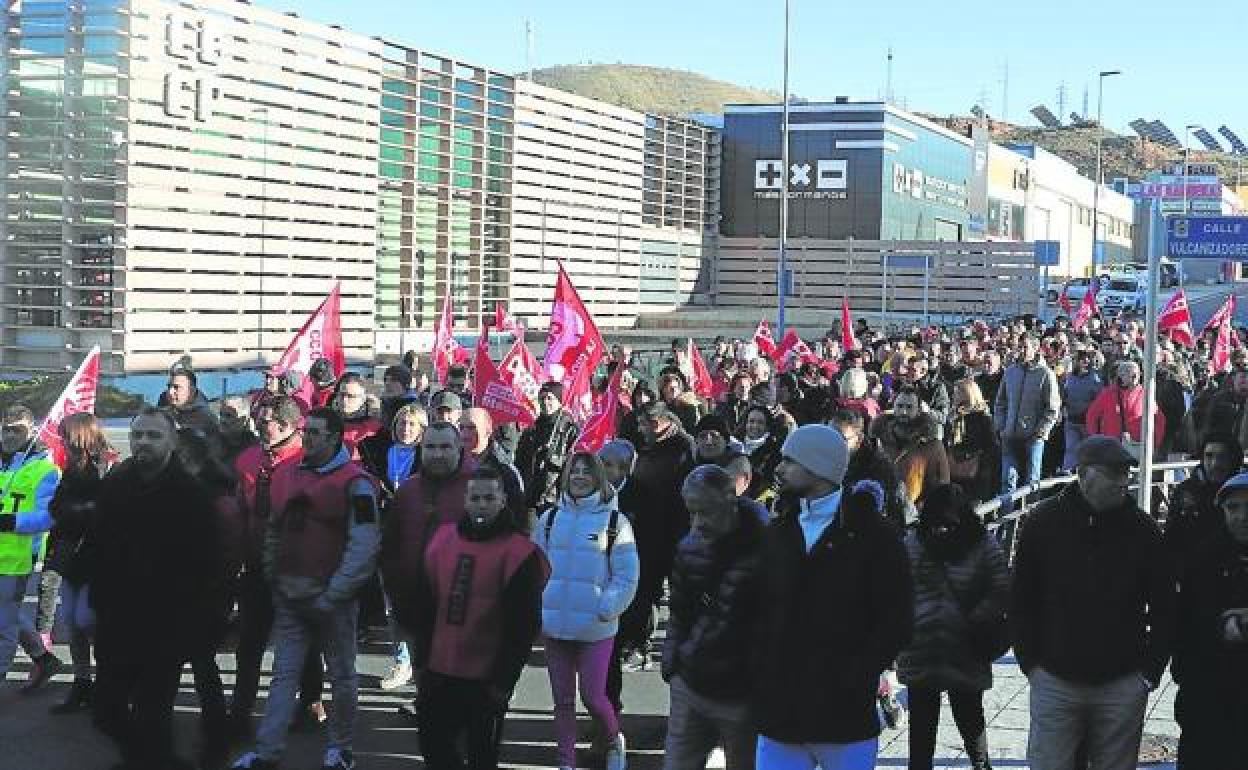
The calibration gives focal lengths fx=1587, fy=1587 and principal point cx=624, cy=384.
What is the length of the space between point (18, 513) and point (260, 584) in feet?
5.37

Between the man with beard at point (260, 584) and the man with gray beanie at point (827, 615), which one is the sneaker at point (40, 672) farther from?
the man with gray beanie at point (827, 615)

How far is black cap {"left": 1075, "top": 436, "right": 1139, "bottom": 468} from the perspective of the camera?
18.5 ft

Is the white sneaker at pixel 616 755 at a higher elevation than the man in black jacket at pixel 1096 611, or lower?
lower

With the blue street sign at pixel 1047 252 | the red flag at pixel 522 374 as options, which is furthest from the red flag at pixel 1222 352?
the blue street sign at pixel 1047 252

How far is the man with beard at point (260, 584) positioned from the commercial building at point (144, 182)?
876 inches

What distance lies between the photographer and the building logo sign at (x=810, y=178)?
59.5m

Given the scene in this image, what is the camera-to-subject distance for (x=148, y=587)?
21.8ft

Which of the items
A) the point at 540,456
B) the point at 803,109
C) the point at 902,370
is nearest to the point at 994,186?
the point at 803,109

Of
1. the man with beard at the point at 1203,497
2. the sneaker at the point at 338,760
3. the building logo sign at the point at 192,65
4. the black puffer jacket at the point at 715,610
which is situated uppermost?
the building logo sign at the point at 192,65

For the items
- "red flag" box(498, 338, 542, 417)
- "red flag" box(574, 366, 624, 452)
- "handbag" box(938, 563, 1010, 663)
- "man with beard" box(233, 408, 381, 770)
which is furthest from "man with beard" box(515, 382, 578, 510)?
"handbag" box(938, 563, 1010, 663)

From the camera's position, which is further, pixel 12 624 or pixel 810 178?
pixel 810 178

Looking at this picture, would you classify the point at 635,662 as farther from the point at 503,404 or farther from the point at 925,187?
the point at 925,187

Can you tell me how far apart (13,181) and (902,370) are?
20181 mm

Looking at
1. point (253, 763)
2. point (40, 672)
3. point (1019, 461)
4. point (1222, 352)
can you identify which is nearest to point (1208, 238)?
point (1019, 461)
